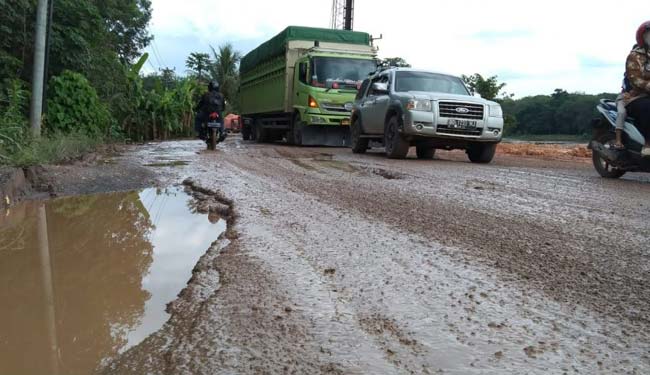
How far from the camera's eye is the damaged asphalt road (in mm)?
2125

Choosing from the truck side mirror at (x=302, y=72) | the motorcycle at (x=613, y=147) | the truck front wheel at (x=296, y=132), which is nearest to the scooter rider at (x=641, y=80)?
the motorcycle at (x=613, y=147)

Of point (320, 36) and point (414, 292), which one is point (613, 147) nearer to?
point (414, 292)

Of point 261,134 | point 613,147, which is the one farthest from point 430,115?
point 261,134

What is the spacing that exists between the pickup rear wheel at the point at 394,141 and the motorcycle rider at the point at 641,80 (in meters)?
3.97

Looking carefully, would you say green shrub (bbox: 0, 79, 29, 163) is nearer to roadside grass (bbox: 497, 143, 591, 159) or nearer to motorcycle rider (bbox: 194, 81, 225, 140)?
motorcycle rider (bbox: 194, 81, 225, 140)

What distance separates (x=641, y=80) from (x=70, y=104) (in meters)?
13.0

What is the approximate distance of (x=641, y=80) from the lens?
7.50 metres

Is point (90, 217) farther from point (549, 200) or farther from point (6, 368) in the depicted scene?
point (549, 200)

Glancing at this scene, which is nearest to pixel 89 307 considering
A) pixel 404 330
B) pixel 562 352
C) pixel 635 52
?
pixel 404 330

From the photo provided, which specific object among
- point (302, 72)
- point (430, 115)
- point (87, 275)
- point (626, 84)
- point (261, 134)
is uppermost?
point (302, 72)

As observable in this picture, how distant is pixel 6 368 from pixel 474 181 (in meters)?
6.10

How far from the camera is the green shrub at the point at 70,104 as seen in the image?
14.9 metres

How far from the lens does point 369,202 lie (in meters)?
5.53

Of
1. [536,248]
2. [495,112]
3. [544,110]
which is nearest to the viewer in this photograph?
[536,248]
